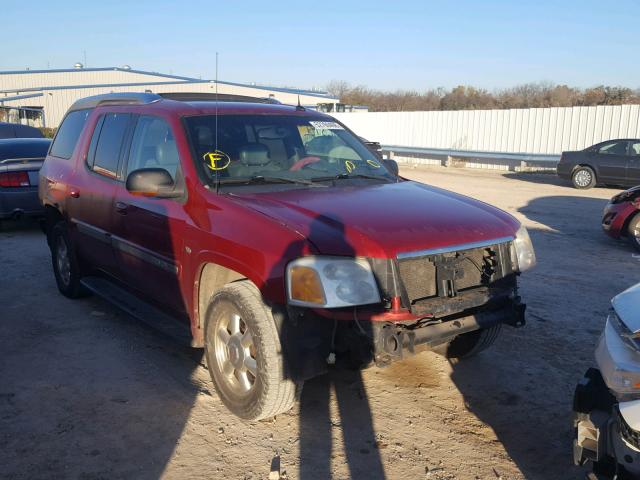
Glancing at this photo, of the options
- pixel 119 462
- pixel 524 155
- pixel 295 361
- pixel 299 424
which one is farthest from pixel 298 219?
pixel 524 155

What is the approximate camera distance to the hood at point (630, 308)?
262 cm

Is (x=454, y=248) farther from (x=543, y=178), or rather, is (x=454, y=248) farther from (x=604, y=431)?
(x=543, y=178)

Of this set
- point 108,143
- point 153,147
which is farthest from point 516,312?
point 108,143

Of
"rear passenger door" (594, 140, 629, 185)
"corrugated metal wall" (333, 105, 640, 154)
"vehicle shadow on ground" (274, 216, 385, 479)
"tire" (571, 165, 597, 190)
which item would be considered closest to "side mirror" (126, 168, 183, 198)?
"vehicle shadow on ground" (274, 216, 385, 479)

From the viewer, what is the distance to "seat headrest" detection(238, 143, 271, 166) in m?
4.20

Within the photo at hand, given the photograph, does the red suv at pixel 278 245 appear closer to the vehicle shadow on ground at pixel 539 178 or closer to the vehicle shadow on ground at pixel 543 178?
the vehicle shadow on ground at pixel 543 178

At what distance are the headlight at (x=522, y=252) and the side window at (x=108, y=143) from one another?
318 centimetres

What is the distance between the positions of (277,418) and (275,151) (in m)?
1.96

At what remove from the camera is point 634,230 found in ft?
29.1

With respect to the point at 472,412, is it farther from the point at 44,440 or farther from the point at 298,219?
the point at 44,440

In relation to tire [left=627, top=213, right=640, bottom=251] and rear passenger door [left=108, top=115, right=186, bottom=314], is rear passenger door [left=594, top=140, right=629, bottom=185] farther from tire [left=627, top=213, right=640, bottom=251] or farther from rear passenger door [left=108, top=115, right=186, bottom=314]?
rear passenger door [left=108, top=115, right=186, bottom=314]

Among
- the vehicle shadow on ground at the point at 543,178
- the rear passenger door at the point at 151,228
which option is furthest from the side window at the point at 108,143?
the vehicle shadow on ground at the point at 543,178

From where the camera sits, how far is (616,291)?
6598 millimetres

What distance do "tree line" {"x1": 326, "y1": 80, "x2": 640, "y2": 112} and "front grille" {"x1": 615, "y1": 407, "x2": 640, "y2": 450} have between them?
146 feet
